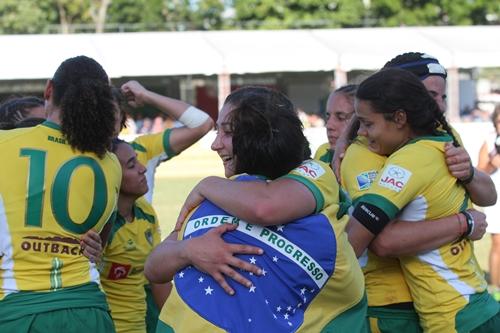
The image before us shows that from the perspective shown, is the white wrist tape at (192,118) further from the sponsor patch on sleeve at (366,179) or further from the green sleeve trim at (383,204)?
the green sleeve trim at (383,204)

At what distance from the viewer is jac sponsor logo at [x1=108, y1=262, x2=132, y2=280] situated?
4.32 meters

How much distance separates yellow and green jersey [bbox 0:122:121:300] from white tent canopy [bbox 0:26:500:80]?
2586 centimetres

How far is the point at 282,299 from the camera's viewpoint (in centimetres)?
242

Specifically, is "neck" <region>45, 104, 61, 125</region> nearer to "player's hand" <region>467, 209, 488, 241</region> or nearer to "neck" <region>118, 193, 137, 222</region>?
"neck" <region>118, 193, 137, 222</region>

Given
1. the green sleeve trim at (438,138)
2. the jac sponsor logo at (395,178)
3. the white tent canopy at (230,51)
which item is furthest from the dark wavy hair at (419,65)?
the white tent canopy at (230,51)

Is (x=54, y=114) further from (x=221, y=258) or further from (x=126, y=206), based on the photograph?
(x=221, y=258)

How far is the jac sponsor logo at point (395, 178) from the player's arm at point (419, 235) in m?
0.18

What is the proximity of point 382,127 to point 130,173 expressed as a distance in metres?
1.61

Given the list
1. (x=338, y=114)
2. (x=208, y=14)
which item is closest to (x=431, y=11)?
(x=208, y=14)

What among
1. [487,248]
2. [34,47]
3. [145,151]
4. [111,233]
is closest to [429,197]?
[111,233]

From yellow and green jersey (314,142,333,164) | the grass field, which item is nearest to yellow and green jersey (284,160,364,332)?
yellow and green jersey (314,142,333,164)

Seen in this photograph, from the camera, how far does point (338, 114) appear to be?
4641 mm

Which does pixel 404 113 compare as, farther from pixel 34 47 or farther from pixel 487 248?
pixel 34 47

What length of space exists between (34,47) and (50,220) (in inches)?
1102
